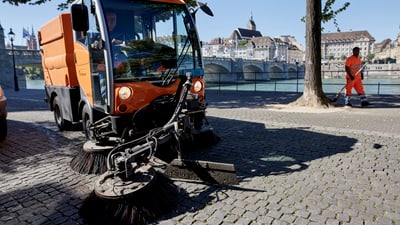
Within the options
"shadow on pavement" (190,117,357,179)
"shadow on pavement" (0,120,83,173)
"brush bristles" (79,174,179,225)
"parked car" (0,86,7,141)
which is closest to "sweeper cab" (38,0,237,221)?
"brush bristles" (79,174,179,225)

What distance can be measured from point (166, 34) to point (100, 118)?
175cm

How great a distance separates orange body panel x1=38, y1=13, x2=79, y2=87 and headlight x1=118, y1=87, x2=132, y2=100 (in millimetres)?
2178

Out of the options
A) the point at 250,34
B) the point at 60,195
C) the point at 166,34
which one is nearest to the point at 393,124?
the point at 166,34

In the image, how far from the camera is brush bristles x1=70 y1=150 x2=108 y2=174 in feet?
14.0

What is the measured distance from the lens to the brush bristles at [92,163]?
426cm

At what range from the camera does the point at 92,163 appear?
170 inches

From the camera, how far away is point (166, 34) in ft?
15.8

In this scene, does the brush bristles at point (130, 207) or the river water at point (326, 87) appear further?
the river water at point (326, 87)

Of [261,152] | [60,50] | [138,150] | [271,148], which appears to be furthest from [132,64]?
[271,148]

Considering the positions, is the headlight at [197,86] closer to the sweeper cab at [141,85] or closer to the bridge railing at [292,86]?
the sweeper cab at [141,85]

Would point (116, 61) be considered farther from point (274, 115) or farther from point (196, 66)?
point (274, 115)

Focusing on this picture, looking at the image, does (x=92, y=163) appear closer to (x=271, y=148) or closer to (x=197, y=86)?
(x=197, y=86)

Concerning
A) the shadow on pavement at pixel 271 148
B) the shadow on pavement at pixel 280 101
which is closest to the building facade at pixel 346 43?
the shadow on pavement at pixel 280 101

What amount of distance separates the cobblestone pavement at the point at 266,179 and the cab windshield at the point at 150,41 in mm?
1538
